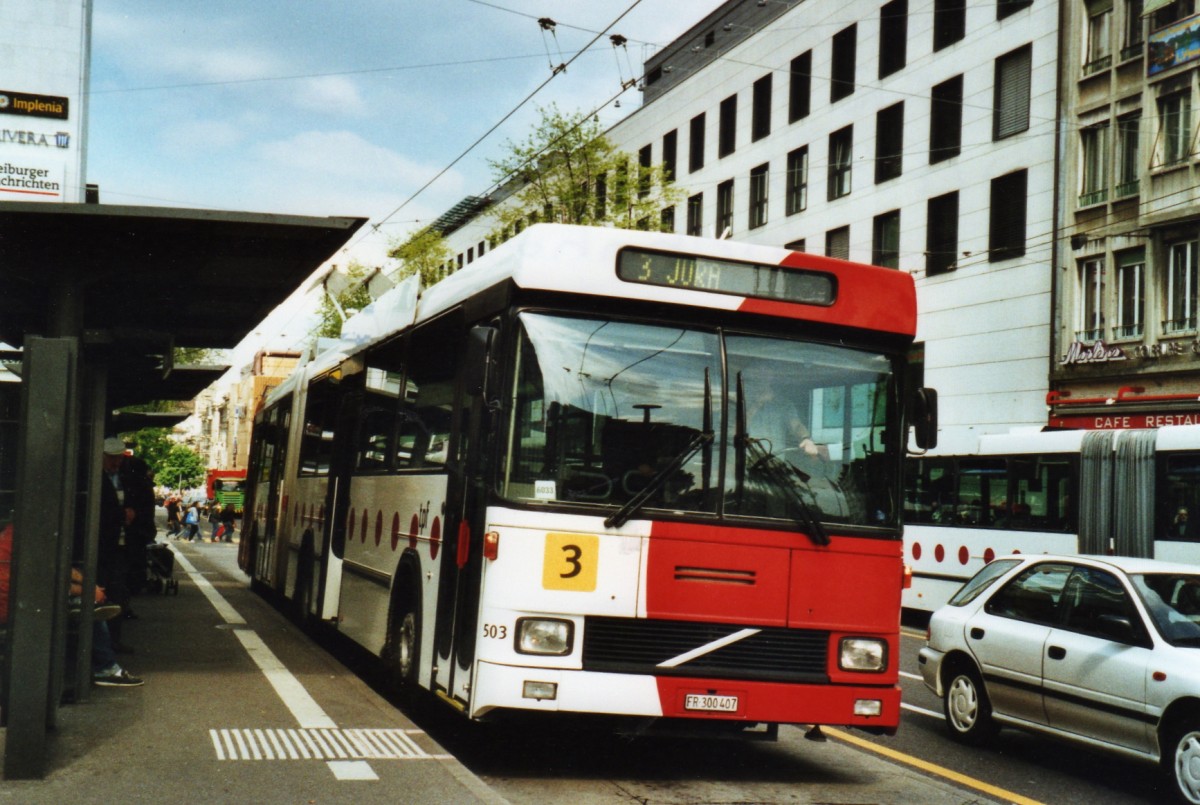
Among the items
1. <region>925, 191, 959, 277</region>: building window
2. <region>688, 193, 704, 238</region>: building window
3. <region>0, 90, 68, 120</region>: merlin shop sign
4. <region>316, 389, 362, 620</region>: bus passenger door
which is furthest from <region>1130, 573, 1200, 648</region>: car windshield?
<region>688, 193, 704, 238</region>: building window

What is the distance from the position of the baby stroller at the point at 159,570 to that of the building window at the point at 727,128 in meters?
28.5

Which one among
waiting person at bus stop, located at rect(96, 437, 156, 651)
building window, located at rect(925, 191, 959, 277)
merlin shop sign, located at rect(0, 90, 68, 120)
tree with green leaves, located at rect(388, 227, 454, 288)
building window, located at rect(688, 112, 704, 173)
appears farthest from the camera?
tree with green leaves, located at rect(388, 227, 454, 288)

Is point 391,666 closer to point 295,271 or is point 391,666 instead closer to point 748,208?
point 295,271

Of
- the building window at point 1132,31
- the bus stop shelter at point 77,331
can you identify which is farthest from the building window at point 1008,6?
the bus stop shelter at point 77,331

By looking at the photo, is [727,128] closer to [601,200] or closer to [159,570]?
[601,200]

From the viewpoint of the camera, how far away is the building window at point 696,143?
4619cm

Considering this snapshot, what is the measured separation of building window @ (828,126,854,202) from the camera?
3834cm

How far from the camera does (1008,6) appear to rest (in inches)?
1284

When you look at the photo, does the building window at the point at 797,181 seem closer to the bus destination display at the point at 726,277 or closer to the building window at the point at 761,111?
the building window at the point at 761,111

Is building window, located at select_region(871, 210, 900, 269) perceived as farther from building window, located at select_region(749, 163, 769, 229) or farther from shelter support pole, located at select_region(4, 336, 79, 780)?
shelter support pole, located at select_region(4, 336, 79, 780)

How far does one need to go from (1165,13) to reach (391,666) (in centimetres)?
2462

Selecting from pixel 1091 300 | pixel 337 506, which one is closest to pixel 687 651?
pixel 337 506

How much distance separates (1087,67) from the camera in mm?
30406

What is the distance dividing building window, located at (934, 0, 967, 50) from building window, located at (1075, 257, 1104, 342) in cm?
725
